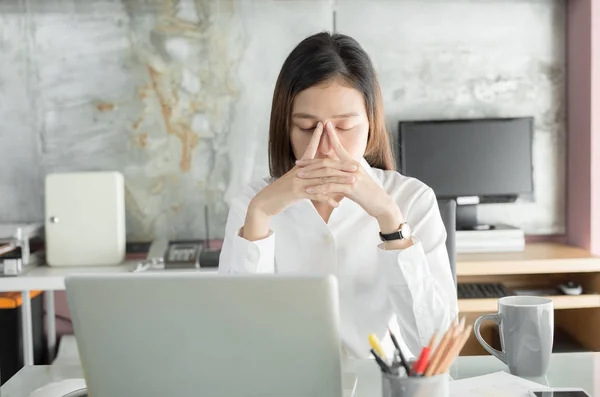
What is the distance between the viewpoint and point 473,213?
3172mm

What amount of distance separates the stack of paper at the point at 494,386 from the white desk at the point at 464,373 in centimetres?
4

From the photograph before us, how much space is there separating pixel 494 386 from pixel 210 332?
0.52 meters

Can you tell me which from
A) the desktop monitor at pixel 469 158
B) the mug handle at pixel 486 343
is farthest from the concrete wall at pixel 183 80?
the mug handle at pixel 486 343

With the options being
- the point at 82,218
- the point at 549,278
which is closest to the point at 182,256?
the point at 82,218

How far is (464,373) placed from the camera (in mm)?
1227

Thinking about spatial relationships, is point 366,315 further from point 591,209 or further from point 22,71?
point 22,71

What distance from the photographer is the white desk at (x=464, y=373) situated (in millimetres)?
1163

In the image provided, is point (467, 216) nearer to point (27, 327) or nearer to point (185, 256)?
point (185, 256)

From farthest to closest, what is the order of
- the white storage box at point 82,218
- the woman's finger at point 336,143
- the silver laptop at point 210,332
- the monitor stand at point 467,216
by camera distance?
1. the monitor stand at point 467,216
2. the white storage box at point 82,218
3. the woman's finger at point 336,143
4. the silver laptop at point 210,332

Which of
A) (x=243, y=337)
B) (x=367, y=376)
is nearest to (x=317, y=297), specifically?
(x=243, y=337)

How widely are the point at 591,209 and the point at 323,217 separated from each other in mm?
1825

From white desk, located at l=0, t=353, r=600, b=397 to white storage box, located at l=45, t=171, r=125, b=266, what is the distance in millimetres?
1622

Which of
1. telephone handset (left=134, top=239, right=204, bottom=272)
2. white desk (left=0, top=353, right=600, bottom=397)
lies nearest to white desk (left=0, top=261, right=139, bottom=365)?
telephone handset (left=134, top=239, right=204, bottom=272)

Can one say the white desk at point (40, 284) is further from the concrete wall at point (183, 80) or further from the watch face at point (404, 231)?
the watch face at point (404, 231)
